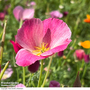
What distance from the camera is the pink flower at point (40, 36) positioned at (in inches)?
12.5

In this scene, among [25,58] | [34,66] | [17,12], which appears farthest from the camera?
[17,12]

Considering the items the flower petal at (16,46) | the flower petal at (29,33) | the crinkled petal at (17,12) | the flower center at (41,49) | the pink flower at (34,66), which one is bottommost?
the pink flower at (34,66)

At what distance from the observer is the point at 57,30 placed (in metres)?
0.34

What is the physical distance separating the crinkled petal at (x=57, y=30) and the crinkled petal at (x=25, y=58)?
0.20ft

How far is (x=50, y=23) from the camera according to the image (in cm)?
34

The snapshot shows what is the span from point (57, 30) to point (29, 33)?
59 mm

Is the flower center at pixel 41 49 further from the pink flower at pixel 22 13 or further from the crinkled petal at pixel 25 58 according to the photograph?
the pink flower at pixel 22 13

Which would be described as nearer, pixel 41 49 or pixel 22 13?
pixel 41 49

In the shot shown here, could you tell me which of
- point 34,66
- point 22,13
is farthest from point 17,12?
point 34,66

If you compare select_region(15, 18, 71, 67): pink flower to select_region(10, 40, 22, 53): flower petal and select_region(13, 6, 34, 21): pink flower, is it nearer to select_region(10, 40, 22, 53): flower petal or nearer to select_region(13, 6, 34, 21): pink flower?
select_region(10, 40, 22, 53): flower petal

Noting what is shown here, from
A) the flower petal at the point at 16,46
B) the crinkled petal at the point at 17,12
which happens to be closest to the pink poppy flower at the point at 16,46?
the flower petal at the point at 16,46

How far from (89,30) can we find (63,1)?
0.38 m

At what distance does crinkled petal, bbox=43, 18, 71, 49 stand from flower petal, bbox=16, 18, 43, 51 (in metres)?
0.02

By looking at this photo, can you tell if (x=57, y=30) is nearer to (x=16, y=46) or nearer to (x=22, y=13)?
(x=16, y=46)
